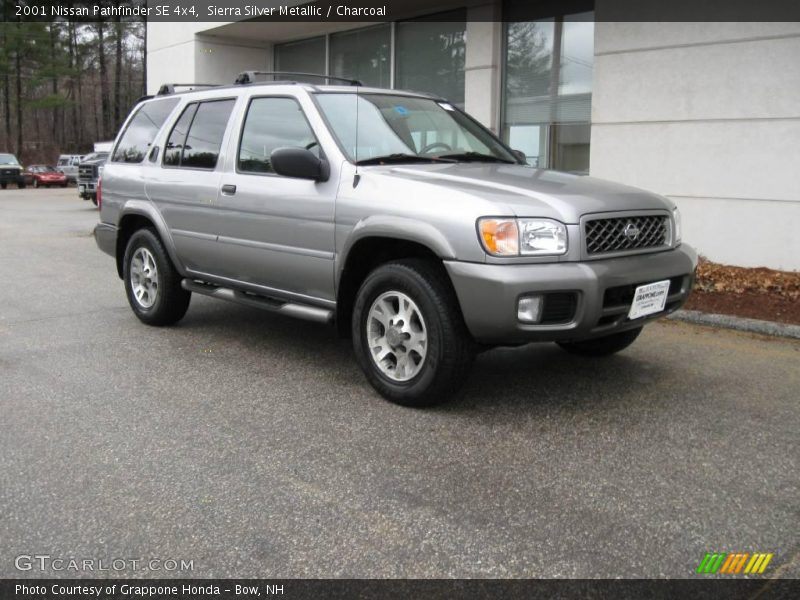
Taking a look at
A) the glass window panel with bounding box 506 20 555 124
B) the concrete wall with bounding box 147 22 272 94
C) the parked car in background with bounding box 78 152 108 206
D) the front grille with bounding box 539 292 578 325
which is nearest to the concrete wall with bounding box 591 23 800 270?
the glass window panel with bounding box 506 20 555 124

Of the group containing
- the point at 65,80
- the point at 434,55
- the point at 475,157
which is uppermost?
the point at 65,80

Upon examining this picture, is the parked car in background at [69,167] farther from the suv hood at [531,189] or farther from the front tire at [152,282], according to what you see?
the suv hood at [531,189]

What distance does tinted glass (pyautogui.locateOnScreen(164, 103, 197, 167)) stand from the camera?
623 cm

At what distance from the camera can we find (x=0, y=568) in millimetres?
2748

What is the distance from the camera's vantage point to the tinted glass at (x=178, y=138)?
6227 mm

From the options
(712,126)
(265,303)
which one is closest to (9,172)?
(712,126)

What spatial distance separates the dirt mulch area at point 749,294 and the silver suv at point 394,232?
6.49 ft

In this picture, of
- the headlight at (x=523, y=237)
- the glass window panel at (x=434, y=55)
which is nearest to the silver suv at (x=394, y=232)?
the headlight at (x=523, y=237)

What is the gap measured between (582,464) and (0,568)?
244cm

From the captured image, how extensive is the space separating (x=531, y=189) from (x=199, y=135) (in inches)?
Result: 115

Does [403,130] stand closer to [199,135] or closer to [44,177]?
[199,135]

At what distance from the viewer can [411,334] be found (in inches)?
175

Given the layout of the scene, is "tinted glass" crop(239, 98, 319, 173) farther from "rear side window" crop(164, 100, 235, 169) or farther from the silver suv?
"rear side window" crop(164, 100, 235, 169)
